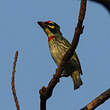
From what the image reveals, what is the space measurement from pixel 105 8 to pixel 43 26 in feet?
15.7

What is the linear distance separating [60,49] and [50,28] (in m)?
0.80

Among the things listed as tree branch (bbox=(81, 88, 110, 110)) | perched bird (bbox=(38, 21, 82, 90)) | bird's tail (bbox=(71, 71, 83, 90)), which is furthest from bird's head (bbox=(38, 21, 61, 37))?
tree branch (bbox=(81, 88, 110, 110))

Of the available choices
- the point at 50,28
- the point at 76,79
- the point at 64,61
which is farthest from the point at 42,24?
the point at 64,61

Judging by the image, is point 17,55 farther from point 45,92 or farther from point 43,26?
point 43,26

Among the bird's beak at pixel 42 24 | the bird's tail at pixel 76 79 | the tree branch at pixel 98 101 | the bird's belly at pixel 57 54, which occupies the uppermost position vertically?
the bird's beak at pixel 42 24

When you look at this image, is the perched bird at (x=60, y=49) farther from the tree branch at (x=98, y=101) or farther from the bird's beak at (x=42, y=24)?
the tree branch at (x=98, y=101)

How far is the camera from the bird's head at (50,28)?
704 cm

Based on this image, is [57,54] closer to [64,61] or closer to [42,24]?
[42,24]

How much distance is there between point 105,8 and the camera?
2346 millimetres

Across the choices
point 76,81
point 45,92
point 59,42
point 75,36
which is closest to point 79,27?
point 75,36

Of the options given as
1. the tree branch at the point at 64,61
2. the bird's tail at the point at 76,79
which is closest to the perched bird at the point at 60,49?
the bird's tail at the point at 76,79

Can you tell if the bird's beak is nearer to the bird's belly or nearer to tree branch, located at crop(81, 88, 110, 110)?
the bird's belly

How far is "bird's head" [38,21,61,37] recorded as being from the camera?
23.1 ft

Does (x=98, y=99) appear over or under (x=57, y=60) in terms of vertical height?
over
